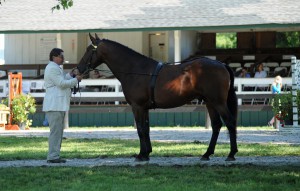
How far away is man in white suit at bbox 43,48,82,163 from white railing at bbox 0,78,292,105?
15.3 m

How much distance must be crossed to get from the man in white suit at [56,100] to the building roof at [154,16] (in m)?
15.3

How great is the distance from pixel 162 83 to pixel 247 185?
4.27 meters

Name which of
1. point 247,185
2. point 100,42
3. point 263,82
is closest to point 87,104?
point 263,82

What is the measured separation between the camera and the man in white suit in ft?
50.1

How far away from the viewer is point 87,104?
1300 inches

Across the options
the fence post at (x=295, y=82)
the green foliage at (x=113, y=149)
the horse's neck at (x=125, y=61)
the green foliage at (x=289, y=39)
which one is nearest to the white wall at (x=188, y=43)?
the green foliage at (x=113, y=149)

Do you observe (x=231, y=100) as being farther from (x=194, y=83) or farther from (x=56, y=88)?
(x=56, y=88)

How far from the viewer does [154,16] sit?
32.1 m

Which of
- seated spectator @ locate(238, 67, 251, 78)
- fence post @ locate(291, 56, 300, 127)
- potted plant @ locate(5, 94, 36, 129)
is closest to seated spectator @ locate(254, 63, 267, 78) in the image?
seated spectator @ locate(238, 67, 251, 78)

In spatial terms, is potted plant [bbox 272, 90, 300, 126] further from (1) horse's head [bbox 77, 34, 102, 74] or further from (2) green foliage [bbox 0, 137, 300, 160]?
(1) horse's head [bbox 77, 34, 102, 74]

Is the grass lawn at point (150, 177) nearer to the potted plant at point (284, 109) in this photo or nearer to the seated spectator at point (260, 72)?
the potted plant at point (284, 109)

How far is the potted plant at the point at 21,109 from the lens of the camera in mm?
28828

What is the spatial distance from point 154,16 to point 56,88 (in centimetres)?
1697

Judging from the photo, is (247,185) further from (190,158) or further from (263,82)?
(263,82)
